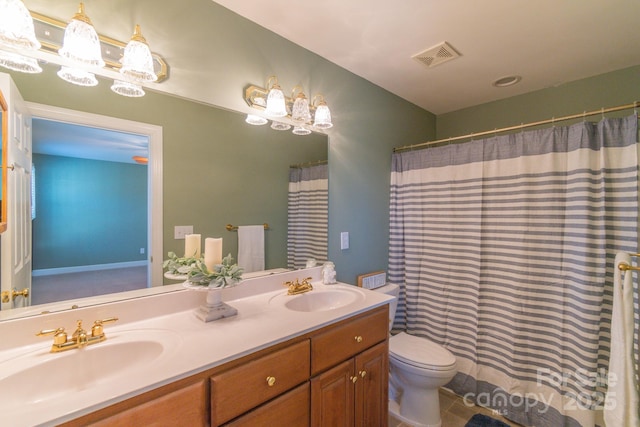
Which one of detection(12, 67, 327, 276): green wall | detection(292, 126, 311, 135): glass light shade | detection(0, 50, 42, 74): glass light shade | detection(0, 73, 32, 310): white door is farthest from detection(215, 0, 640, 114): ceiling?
detection(0, 73, 32, 310): white door

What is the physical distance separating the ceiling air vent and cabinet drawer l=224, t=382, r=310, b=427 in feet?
6.53

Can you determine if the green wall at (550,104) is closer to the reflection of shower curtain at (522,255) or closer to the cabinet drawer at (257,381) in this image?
the reflection of shower curtain at (522,255)

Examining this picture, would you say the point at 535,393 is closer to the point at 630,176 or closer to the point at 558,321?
the point at 558,321

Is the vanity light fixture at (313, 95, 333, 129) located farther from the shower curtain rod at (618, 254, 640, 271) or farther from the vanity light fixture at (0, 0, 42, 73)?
the shower curtain rod at (618, 254, 640, 271)

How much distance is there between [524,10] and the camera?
1.41 m

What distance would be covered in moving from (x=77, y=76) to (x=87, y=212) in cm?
53

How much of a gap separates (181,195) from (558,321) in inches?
89.1

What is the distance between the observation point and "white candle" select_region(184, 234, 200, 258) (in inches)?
49.1

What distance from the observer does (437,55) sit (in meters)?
1.80

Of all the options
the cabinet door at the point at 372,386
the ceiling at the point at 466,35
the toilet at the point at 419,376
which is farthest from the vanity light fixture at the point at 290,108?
the cabinet door at the point at 372,386

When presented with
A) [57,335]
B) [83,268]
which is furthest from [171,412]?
[83,268]

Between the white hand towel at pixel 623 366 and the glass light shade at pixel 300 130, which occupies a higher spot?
the glass light shade at pixel 300 130

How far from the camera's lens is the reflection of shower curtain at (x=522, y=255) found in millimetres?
1537

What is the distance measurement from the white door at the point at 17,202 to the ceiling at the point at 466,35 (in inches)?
39.4
